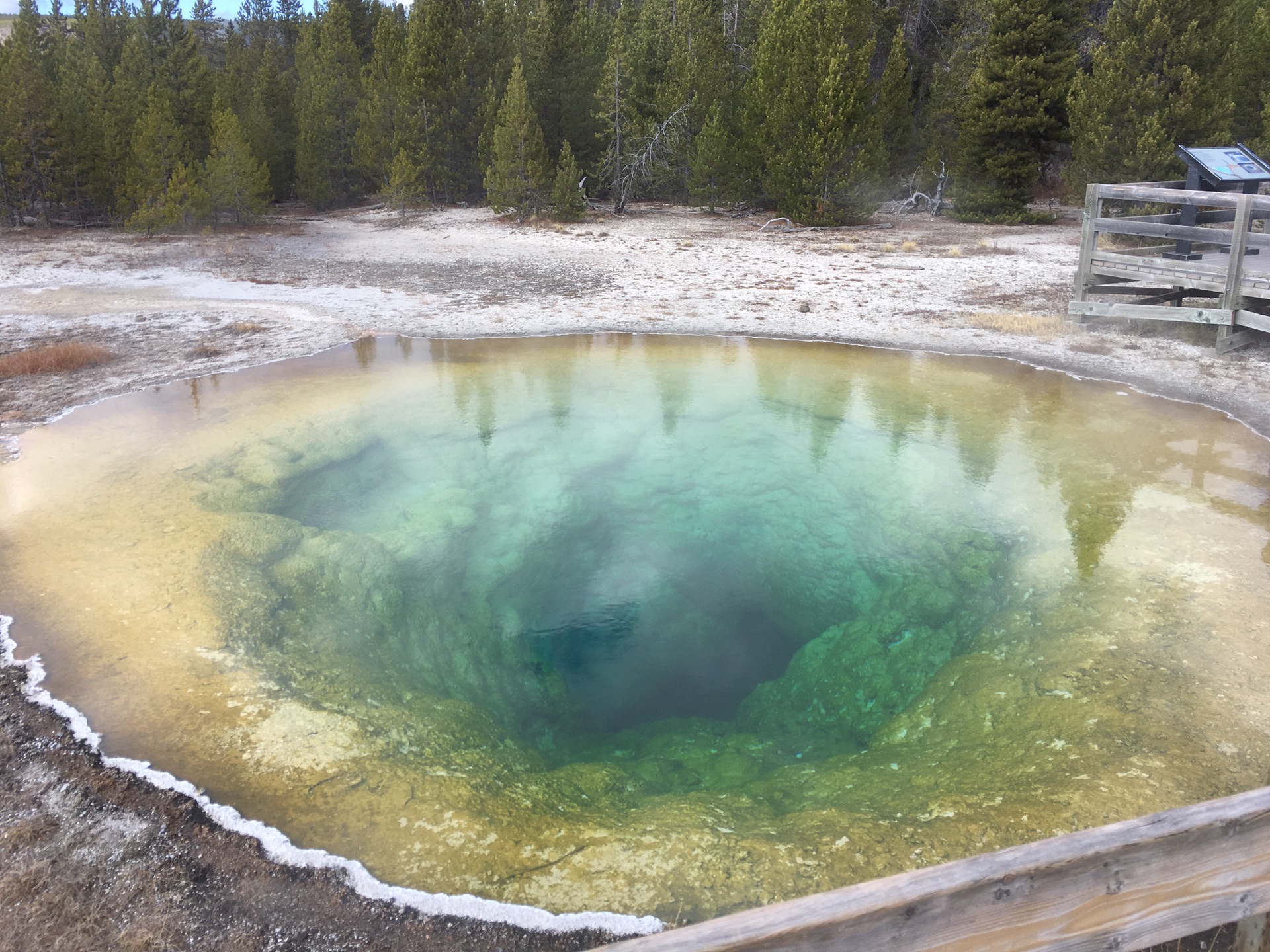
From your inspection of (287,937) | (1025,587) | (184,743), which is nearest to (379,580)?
(184,743)

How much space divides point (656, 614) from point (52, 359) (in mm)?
7546

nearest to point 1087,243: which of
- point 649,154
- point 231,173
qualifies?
point 649,154

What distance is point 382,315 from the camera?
12.1 meters

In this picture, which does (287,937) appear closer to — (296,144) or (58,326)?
(58,326)

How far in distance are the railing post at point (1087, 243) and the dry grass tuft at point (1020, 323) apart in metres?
0.38

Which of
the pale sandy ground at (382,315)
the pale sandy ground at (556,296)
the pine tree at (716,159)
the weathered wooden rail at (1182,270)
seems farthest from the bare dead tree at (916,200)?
the weathered wooden rail at (1182,270)

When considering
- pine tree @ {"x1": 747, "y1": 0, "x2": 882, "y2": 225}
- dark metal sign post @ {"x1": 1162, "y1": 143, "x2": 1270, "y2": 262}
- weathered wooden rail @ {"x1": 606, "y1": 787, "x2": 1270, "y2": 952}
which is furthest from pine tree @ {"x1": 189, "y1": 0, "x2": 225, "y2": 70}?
weathered wooden rail @ {"x1": 606, "y1": 787, "x2": 1270, "y2": 952}

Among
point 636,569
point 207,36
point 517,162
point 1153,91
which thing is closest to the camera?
point 636,569

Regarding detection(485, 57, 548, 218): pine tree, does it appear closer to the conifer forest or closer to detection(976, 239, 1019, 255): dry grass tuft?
the conifer forest

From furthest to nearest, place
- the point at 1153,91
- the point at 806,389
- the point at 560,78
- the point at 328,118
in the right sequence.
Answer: the point at 328,118 → the point at 560,78 → the point at 1153,91 → the point at 806,389

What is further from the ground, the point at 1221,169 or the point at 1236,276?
the point at 1221,169

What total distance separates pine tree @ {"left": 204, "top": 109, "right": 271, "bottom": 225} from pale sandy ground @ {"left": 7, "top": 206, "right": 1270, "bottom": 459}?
1006 mm

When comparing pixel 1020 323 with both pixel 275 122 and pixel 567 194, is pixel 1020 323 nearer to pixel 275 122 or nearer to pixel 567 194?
pixel 567 194

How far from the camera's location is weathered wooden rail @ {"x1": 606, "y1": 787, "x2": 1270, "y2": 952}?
5.11 feet
